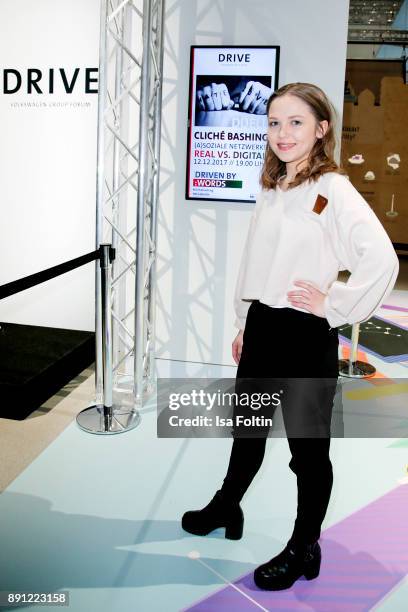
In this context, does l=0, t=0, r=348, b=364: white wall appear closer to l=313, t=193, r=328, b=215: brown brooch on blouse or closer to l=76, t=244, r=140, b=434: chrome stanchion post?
l=76, t=244, r=140, b=434: chrome stanchion post

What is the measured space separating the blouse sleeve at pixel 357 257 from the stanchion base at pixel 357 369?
255 cm

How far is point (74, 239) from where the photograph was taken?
4430 millimetres

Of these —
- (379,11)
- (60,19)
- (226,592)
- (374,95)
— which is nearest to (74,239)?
(60,19)

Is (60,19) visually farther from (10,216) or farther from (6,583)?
(6,583)

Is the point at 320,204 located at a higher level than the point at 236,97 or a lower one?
lower

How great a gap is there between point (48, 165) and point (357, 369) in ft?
8.63

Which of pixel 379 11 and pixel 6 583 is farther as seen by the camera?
pixel 379 11

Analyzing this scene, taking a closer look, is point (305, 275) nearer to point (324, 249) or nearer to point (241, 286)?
point (324, 249)

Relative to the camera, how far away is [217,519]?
2.30 m

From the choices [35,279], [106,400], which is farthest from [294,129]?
[106,400]

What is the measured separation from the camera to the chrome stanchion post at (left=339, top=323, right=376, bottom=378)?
4215 mm

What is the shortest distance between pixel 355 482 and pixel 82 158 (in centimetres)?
283

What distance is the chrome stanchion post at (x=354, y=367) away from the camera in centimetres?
421

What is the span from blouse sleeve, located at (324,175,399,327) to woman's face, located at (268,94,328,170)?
0.15m
